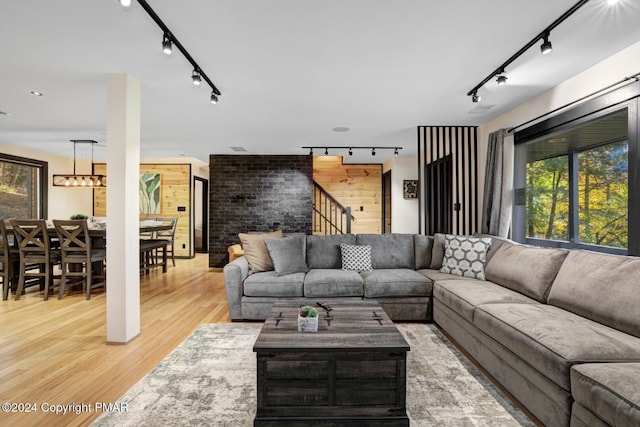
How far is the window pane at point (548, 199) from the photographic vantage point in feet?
12.1

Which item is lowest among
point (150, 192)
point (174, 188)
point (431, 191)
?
point (431, 191)

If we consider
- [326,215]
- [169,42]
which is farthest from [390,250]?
[326,215]

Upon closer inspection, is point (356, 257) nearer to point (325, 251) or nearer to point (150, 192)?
point (325, 251)

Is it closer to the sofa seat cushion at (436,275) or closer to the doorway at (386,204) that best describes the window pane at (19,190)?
the sofa seat cushion at (436,275)

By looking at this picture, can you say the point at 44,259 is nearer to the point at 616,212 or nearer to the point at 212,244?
the point at 212,244

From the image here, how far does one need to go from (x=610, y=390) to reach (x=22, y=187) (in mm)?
9285

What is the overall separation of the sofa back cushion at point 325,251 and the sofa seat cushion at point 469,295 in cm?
125

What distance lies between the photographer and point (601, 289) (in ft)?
7.27

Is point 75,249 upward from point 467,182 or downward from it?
downward

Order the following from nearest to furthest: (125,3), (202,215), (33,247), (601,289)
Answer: (125,3)
(601,289)
(33,247)
(202,215)

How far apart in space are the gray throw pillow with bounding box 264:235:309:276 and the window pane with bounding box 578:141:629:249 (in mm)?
3022

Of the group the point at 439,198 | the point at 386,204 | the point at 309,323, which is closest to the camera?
the point at 309,323

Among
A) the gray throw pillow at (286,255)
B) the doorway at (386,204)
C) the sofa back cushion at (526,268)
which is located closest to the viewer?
the sofa back cushion at (526,268)

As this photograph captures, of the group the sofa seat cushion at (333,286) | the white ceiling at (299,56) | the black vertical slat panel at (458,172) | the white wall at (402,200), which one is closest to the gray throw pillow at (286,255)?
the sofa seat cushion at (333,286)
